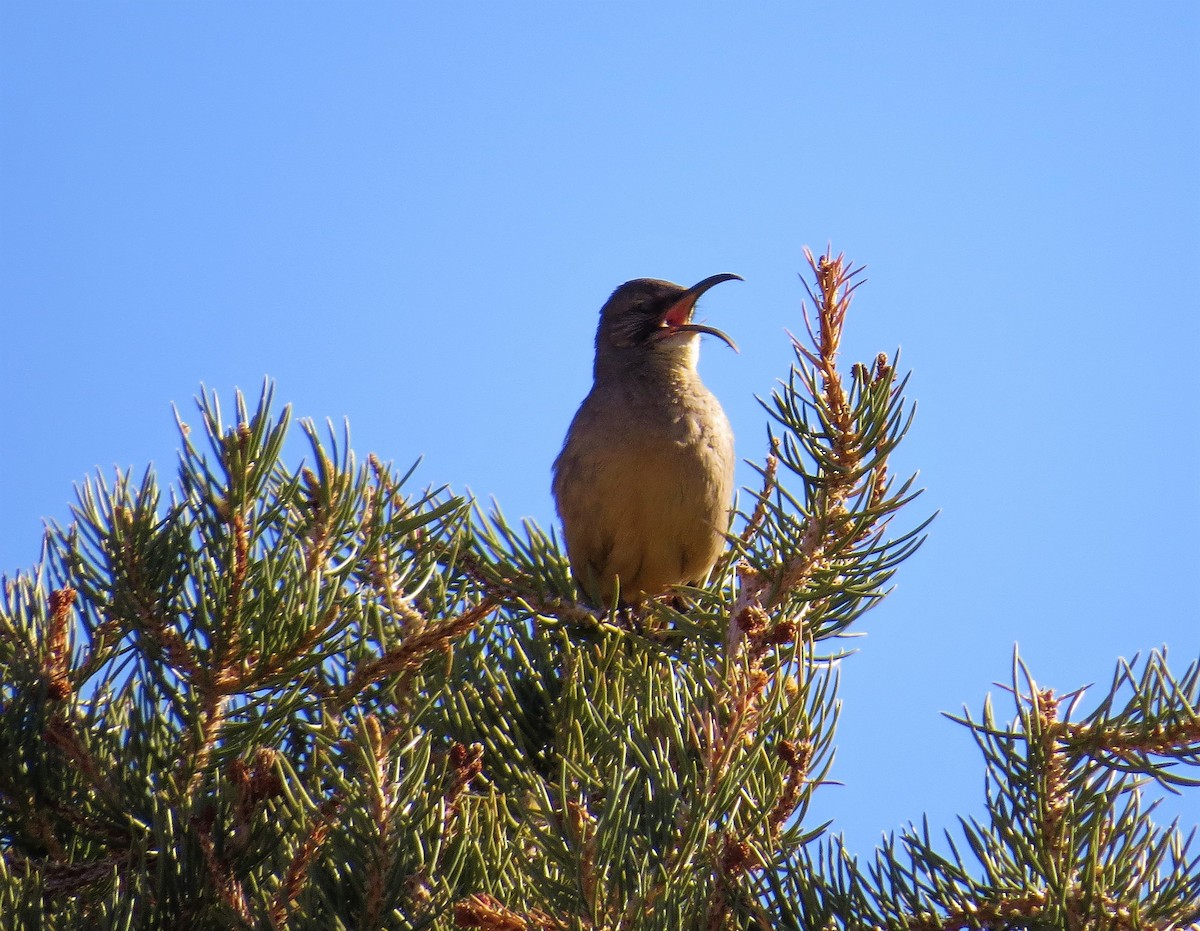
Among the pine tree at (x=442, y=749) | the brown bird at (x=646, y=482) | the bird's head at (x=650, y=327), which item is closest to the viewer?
the pine tree at (x=442, y=749)

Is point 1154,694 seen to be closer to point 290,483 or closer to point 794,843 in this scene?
point 794,843

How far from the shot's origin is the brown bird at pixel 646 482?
5422 millimetres

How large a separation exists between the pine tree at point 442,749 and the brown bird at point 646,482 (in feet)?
8.71

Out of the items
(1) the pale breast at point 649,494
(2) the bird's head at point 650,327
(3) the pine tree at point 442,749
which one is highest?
(2) the bird's head at point 650,327

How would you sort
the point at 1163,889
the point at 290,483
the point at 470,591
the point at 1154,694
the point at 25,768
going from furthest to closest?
the point at 470,591, the point at 290,483, the point at 25,768, the point at 1154,694, the point at 1163,889

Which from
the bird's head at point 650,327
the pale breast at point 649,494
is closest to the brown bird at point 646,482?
the pale breast at point 649,494

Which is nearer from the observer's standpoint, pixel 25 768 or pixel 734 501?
pixel 25 768

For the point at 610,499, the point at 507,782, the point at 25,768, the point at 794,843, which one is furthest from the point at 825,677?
the point at 610,499

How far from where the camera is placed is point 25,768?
2207 mm

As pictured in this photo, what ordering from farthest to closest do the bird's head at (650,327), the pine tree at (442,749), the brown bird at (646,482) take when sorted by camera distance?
the bird's head at (650,327), the brown bird at (646,482), the pine tree at (442,749)

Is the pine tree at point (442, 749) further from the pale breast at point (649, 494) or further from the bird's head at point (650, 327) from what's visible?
the bird's head at point (650, 327)

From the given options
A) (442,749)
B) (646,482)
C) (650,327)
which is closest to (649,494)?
(646,482)

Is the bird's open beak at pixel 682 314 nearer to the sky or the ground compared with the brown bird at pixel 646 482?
nearer to the sky

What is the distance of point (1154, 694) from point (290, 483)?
1.55 metres
